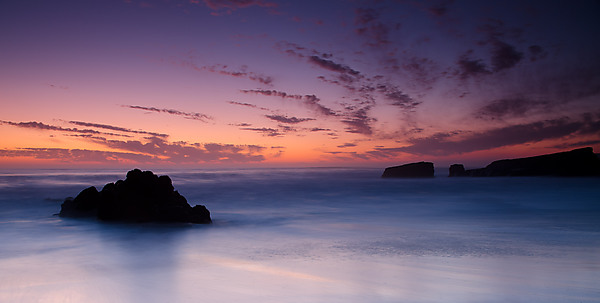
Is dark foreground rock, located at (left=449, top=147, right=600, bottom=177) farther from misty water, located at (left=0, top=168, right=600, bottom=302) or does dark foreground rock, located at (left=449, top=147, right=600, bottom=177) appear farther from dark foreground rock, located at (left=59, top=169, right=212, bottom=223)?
dark foreground rock, located at (left=59, top=169, right=212, bottom=223)

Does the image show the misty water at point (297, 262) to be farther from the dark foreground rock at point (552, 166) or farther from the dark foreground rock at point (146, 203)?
the dark foreground rock at point (552, 166)

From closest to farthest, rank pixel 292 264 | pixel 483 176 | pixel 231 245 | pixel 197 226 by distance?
pixel 292 264 → pixel 231 245 → pixel 197 226 → pixel 483 176

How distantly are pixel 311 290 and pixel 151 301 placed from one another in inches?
97.4

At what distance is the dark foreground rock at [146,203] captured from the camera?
11828mm

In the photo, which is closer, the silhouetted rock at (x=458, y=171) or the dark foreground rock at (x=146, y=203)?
the dark foreground rock at (x=146, y=203)

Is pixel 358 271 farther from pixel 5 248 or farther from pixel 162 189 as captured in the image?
pixel 5 248

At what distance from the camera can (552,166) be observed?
5991 cm

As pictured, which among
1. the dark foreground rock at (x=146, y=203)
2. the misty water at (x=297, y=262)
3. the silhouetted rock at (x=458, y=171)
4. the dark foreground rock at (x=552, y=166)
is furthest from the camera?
the silhouetted rock at (x=458, y=171)

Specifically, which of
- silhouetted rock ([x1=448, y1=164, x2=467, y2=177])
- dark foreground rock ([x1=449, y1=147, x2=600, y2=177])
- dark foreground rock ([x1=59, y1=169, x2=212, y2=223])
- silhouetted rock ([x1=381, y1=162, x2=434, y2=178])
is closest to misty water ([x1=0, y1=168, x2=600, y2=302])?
dark foreground rock ([x1=59, y1=169, x2=212, y2=223])

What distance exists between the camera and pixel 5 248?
899cm

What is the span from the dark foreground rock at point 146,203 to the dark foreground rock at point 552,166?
67707mm

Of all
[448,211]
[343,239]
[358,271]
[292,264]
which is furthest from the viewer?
[448,211]

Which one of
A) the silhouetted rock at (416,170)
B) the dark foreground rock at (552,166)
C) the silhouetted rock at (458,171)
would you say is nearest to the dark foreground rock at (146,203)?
the silhouetted rock at (416,170)

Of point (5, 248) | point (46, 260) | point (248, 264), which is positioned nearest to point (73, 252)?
point (46, 260)
